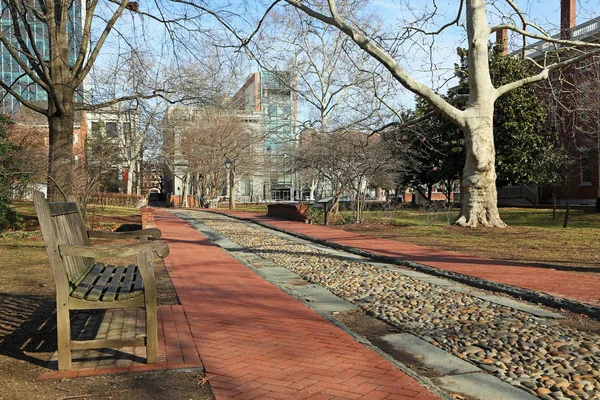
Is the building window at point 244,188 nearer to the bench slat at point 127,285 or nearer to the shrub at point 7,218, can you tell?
the shrub at point 7,218

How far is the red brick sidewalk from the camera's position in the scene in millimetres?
3715

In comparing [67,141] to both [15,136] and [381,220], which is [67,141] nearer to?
[381,220]

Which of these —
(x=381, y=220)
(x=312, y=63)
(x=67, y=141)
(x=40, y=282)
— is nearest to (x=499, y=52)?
(x=312, y=63)

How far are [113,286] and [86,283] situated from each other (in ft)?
0.84

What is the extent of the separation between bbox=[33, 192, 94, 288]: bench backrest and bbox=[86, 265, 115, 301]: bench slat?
0.55 feet

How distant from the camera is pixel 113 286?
15.0 feet

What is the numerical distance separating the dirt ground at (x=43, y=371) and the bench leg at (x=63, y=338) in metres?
0.21

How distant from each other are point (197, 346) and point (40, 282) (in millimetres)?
4388

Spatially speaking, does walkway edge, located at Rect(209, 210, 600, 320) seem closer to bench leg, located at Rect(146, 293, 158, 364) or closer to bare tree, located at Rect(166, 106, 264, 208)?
bench leg, located at Rect(146, 293, 158, 364)

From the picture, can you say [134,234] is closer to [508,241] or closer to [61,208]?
[61,208]

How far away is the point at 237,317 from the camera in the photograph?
19.4ft

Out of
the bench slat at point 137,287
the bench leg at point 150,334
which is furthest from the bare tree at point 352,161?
the bench leg at point 150,334

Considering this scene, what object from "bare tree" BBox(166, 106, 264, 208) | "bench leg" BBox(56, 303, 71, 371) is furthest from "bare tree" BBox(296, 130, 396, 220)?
"bare tree" BBox(166, 106, 264, 208)

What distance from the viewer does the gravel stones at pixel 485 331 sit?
4188mm
